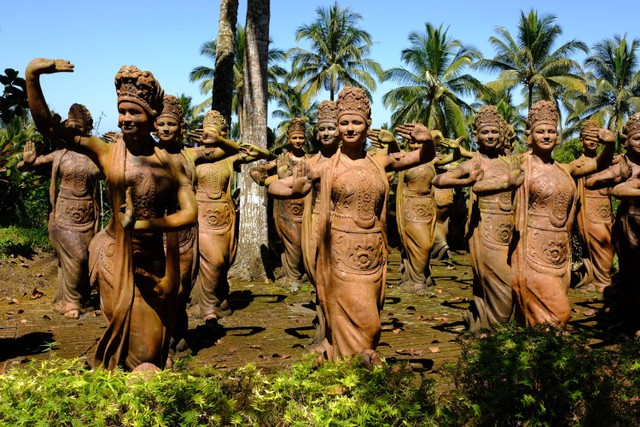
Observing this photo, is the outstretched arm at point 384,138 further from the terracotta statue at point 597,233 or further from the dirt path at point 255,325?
the terracotta statue at point 597,233

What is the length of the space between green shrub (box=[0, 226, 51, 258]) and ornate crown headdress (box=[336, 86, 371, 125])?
8.53 meters

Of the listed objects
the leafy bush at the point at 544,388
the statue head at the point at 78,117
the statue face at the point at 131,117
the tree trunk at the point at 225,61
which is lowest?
the leafy bush at the point at 544,388

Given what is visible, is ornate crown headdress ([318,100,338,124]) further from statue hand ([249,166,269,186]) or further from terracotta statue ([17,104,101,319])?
terracotta statue ([17,104,101,319])

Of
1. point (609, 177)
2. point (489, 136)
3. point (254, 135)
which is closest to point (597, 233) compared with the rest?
point (609, 177)

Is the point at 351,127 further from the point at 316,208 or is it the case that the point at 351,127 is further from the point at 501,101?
the point at 501,101

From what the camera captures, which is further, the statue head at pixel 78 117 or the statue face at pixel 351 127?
the statue head at pixel 78 117

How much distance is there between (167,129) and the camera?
6406 millimetres

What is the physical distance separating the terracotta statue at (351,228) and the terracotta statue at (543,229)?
1314mm

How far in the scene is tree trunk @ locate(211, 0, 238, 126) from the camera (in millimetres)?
12133

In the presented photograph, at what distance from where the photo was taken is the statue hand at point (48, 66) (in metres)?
3.77

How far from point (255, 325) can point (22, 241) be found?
710 centimetres

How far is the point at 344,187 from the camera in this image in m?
5.14

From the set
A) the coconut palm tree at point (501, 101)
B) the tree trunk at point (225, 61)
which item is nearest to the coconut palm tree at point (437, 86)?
the coconut palm tree at point (501, 101)

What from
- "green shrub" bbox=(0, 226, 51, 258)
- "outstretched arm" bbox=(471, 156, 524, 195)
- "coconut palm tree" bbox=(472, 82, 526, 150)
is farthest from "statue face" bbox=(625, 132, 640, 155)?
"coconut palm tree" bbox=(472, 82, 526, 150)
